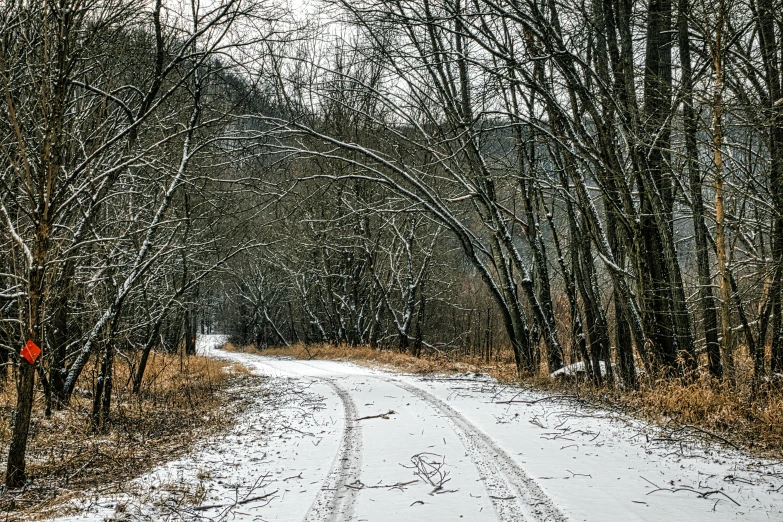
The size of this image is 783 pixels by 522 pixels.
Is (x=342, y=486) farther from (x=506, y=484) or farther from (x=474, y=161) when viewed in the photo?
(x=474, y=161)

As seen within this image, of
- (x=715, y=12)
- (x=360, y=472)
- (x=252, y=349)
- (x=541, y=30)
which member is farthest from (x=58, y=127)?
(x=252, y=349)

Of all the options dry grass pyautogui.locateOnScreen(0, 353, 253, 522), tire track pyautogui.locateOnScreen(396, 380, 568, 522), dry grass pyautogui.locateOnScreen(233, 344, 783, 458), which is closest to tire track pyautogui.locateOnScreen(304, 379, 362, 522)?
tire track pyautogui.locateOnScreen(396, 380, 568, 522)

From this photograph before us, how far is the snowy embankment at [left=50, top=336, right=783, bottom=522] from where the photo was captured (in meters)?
4.47

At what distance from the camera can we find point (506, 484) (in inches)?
197

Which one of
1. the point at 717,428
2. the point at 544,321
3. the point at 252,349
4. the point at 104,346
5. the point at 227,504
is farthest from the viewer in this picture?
the point at 252,349

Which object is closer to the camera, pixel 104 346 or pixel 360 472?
pixel 360 472

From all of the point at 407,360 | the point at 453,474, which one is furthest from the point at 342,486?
the point at 407,360

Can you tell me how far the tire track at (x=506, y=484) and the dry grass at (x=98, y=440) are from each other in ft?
11.2

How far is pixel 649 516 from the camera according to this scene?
13.9 feet

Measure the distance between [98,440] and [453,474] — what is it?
491 centimetres

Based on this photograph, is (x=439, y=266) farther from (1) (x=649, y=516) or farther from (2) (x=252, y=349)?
(1) (x=649, y=516)

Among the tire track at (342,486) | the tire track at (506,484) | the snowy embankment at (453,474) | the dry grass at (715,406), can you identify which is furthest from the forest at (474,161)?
the tire track at (506,484)

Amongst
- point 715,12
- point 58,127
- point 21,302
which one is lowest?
point 21,302

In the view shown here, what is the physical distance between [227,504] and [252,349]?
38.6 metres
